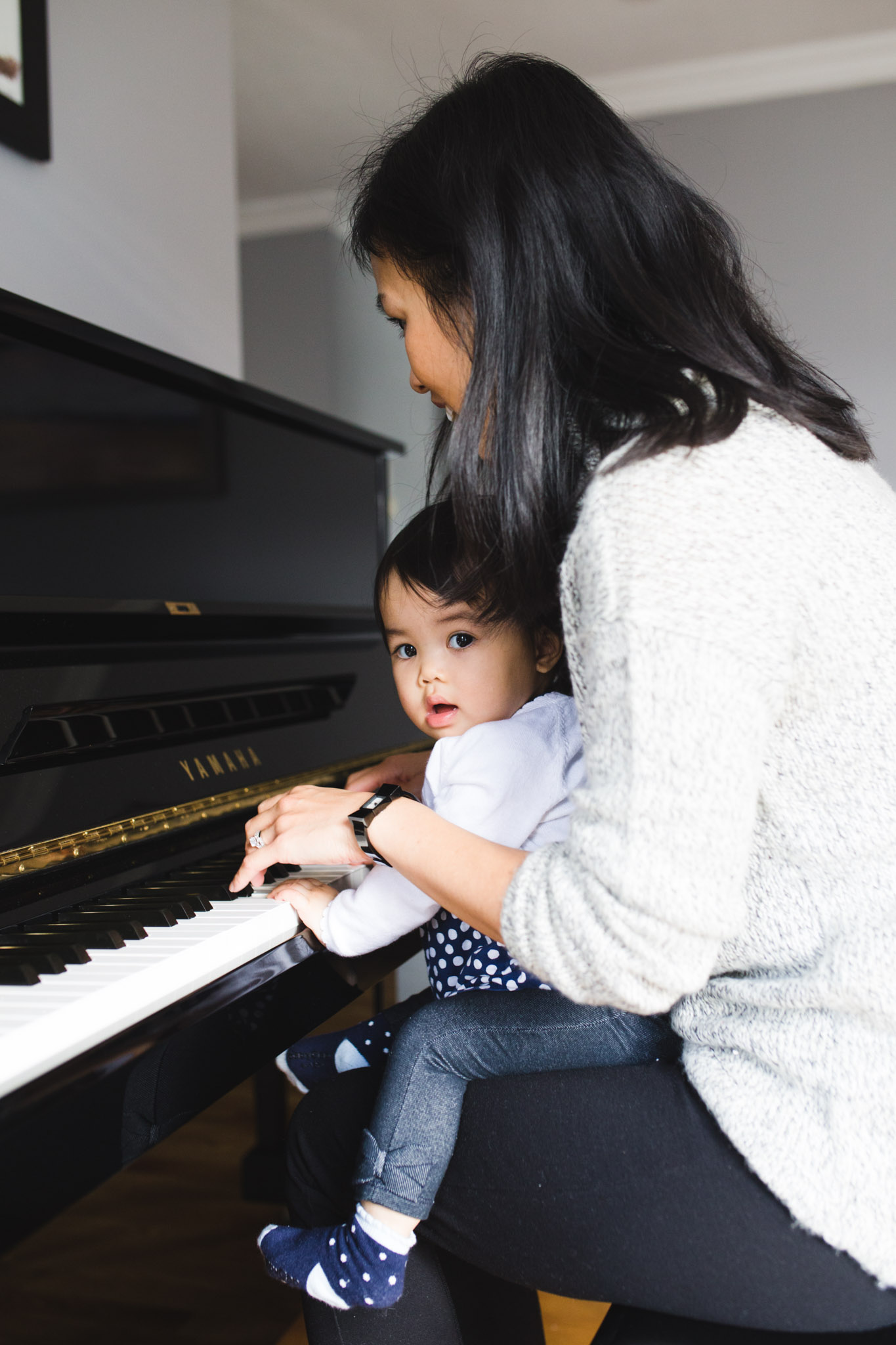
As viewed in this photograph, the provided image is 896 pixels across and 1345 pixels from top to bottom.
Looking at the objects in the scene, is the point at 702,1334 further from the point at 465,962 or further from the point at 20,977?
the point at 20,977

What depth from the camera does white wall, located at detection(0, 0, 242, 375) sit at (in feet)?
5.84

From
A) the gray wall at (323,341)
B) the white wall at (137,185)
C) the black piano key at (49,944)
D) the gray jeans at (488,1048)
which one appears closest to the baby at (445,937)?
the gray jeans at (488,1048)

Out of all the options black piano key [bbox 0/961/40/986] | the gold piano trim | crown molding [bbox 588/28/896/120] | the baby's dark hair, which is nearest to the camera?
black piano key [bbox 0/961/40/986]

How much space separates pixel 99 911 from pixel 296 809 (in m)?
0.21

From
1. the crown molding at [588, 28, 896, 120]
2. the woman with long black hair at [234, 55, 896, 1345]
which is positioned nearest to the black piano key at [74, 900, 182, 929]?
the woman with long black hair at [234, 55, 896, 1345]

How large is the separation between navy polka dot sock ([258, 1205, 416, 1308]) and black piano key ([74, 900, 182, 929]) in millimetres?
300

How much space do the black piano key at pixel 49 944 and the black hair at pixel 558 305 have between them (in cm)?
46

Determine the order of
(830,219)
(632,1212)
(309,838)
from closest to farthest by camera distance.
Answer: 1. (632,1212)
2. (309,838)
3. (830,219)

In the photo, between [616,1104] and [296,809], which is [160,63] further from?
[616,1104]

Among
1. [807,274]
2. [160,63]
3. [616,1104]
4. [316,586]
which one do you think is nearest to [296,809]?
[616,1104]

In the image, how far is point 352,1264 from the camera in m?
0.91

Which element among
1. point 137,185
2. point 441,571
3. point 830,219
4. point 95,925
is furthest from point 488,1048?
point 830,219

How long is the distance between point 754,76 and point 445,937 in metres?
3.36

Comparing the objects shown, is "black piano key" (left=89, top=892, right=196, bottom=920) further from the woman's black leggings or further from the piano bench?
the piano bench
